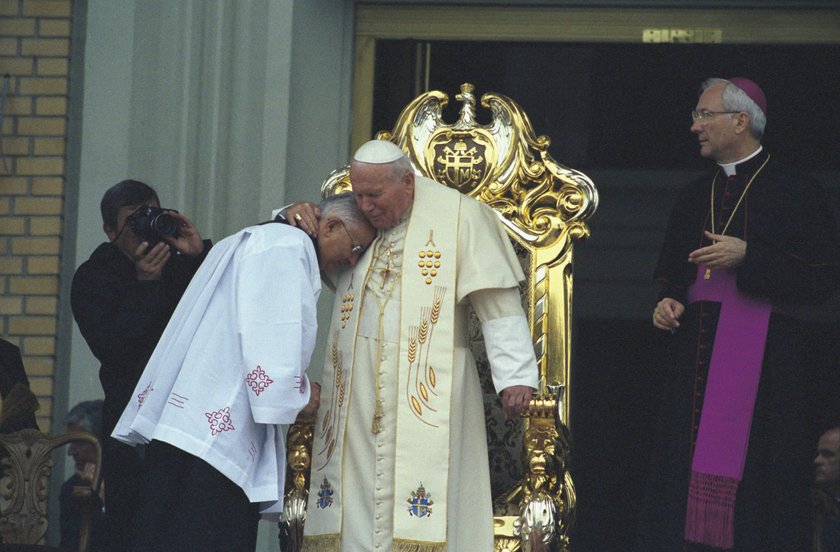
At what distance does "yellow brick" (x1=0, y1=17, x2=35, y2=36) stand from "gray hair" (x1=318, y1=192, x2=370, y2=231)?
202cm

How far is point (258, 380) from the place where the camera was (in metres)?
5.11

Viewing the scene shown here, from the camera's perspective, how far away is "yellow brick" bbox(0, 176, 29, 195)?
677cm

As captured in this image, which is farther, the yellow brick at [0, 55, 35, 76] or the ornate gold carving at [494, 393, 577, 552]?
the yellow brick at [0, 55, 35, 76]

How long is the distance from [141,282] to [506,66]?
9.33ft

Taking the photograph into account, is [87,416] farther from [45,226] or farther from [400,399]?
[400,399]

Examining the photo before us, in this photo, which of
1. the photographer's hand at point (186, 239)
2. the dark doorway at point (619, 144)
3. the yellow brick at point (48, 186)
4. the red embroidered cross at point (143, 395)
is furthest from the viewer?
the dark doorway at point (619, 144)

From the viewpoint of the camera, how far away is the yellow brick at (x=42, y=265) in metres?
6.73

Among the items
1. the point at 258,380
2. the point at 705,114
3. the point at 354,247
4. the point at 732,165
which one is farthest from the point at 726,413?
the point at 258,380

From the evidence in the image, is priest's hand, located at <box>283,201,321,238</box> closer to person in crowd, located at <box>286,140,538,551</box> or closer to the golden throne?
person in crowd, located at <box>286,140,538,551</box>

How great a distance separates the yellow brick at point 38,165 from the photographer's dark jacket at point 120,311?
3.37 feet

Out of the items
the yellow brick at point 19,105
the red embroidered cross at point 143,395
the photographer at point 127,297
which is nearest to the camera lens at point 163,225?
the photographer at point 127,297

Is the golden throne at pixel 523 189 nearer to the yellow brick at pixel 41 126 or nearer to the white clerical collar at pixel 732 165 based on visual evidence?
the white clerical collar at pixel 732 165

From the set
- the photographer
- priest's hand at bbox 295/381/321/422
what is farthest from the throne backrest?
priest's hand at bbox 295/381/321/422

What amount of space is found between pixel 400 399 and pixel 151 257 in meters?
1.01
